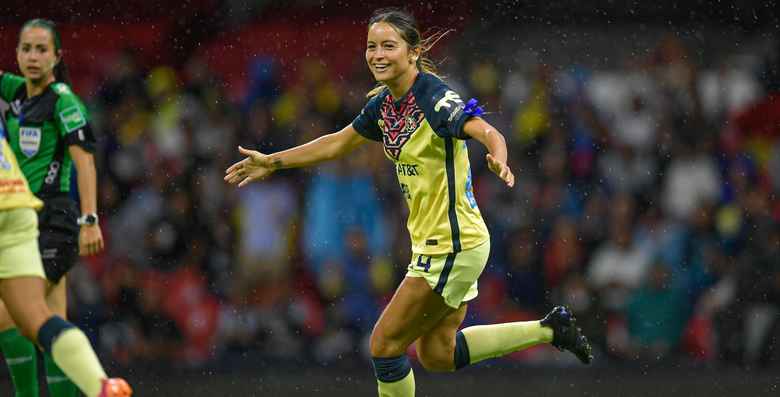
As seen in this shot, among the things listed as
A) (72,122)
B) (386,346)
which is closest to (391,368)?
(386,346)

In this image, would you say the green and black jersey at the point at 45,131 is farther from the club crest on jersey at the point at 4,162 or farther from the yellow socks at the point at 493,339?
the yellow socks at the point at 493,339

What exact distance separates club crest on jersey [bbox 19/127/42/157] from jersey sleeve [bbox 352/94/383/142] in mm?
1368

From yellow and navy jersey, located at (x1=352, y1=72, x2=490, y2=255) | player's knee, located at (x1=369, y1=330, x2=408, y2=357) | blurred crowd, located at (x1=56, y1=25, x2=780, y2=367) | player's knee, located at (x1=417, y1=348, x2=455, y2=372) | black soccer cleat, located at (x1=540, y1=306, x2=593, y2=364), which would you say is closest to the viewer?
yellow and navy jersey, located at (x1=352, y1=72, x2=490, y2=255)

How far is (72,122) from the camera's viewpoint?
5789 mm

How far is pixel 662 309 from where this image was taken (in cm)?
961

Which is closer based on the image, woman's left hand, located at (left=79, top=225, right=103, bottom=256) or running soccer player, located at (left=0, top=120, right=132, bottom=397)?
running soccer player, located at (left=0, top=120, right=132, bottom=397)

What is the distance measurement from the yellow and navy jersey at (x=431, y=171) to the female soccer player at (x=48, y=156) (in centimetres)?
132

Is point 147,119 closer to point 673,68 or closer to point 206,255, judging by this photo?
point 206,255

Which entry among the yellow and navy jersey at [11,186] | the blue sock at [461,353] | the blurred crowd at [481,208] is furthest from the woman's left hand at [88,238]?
the blurred crowd at [481,208]

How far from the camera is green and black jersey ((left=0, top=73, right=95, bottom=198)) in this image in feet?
19.0

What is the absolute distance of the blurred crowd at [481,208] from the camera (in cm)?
947

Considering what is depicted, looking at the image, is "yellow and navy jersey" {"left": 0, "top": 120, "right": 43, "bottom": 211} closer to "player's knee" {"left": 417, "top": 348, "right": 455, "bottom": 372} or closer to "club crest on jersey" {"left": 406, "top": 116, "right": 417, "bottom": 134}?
"club crest on jersey" {"left": 406, "top": 116, "right": 417, "bottom": 134}

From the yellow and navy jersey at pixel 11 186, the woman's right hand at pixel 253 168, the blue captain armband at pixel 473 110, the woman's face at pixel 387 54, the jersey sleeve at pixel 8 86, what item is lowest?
the woman's right hand at pixel 253 168

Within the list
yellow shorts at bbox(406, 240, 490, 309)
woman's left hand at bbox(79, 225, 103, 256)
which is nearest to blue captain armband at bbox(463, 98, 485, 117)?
yellow shorts at bbox(406, 240, 490, 309)
